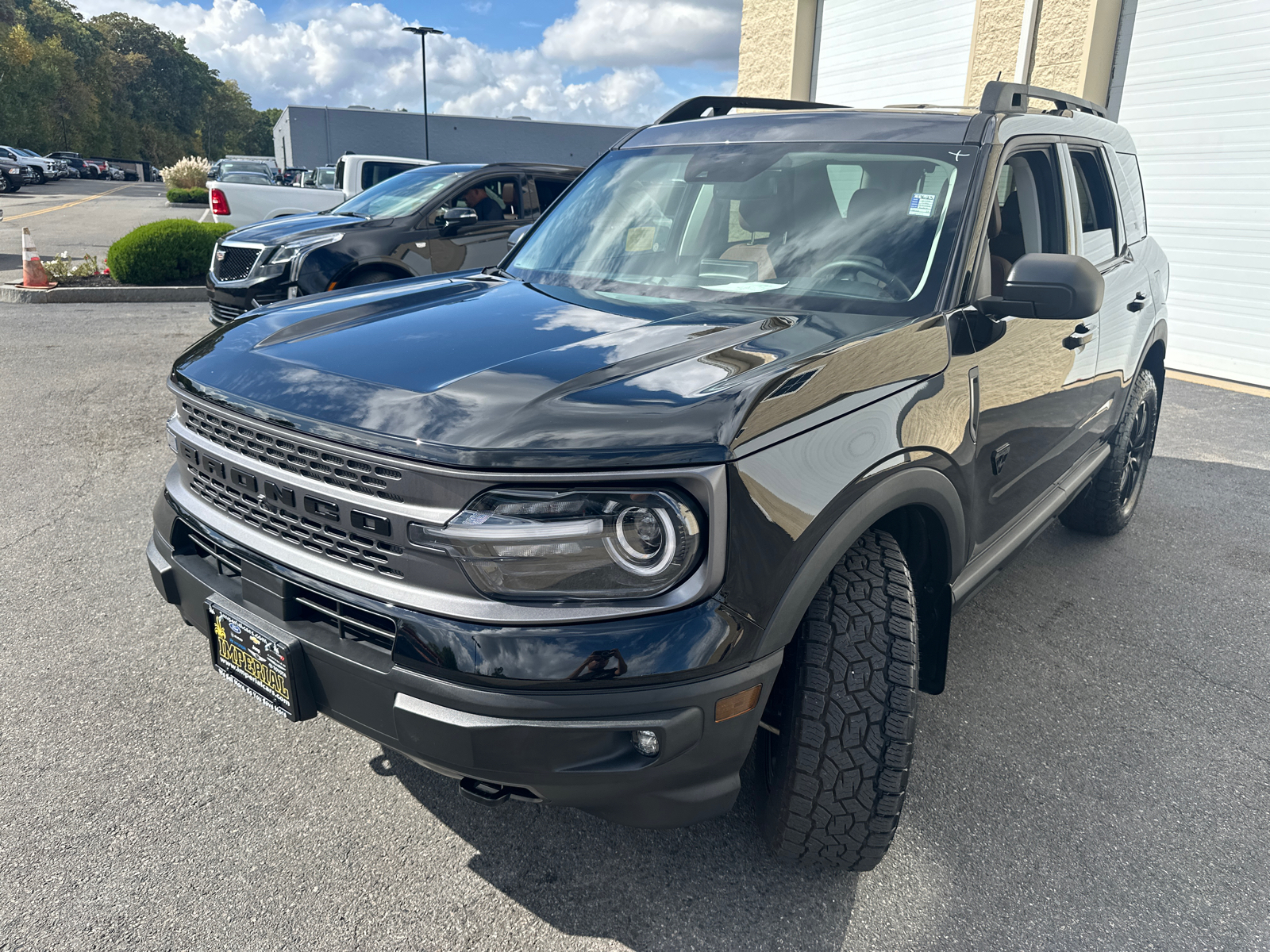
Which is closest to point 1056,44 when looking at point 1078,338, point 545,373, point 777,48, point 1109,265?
point 777,48

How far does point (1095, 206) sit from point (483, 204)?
622cm

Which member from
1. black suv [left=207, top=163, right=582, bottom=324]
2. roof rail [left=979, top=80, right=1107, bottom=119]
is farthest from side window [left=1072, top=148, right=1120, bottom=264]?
black suv [left=207, top=163, right=582, bottom=324]

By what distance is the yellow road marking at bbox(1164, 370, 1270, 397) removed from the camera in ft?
28.7

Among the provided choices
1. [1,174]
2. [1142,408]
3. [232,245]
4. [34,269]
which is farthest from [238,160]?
[1142,408]

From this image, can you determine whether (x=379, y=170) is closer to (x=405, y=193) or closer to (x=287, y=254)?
(x=405, y=193)

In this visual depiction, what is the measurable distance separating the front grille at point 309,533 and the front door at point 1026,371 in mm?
1673

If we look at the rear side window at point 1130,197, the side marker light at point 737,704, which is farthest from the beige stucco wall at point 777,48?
the side marker light at point 737,704

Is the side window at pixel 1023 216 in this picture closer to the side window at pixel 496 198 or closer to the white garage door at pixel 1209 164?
the side window at pixel 496 198

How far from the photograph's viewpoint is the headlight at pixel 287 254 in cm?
734

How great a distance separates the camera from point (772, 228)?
291 cm

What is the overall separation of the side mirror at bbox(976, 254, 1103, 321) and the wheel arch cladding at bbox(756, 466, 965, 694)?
568mm

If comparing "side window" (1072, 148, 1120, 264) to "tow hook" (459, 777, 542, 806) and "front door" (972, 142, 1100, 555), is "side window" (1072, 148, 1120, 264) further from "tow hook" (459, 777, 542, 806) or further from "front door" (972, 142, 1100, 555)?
"tow hook" (459, 777, 542, 806)

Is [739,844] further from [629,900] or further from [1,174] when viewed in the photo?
[1,174]

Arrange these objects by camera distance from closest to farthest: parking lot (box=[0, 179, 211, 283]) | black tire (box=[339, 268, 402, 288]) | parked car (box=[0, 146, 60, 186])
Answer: black tire (box=[339, 268, 402, 288]) < parking lot (box=[0, 179, 211, 283]) < parked car (box=[0, 146, 60, 186])
